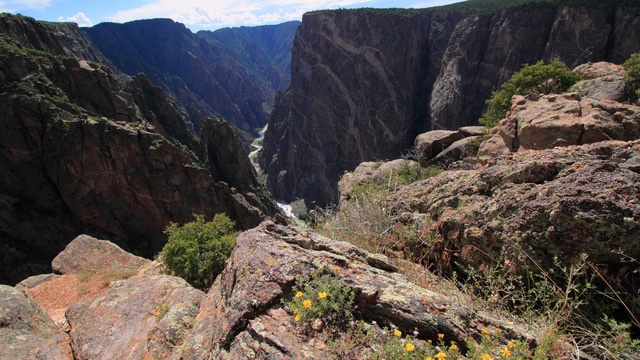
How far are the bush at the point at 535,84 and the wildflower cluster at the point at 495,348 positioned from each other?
12.5 meters

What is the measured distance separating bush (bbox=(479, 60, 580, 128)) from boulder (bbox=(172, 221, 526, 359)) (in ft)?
40.0

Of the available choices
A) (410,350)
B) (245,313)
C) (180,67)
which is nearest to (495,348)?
(410,350)

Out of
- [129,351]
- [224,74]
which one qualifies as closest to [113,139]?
[129,351]

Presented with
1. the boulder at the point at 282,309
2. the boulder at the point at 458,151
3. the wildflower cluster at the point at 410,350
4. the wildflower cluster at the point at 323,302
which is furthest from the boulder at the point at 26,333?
the boulder at the point at 458,151

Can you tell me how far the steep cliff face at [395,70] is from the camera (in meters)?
39.1

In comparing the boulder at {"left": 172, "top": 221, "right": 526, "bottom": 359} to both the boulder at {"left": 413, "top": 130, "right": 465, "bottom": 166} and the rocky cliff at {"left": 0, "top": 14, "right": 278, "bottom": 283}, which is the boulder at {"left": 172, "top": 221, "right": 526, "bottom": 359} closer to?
the boulder at {"left": 413, "top": 130, "right": 465, "bottom": 166}

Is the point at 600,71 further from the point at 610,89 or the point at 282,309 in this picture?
the point at 282,309

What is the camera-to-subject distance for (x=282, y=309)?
3107 mm

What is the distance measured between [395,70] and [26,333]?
62.8 meters

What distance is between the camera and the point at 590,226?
3205 mm

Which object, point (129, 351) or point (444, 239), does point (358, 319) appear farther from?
point (129, 351)

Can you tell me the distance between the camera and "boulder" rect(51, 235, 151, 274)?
9.93 meters

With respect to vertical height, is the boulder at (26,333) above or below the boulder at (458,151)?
above

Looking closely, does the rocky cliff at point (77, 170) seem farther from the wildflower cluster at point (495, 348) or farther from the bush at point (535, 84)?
the wildflower cluster at point (495, 348)
